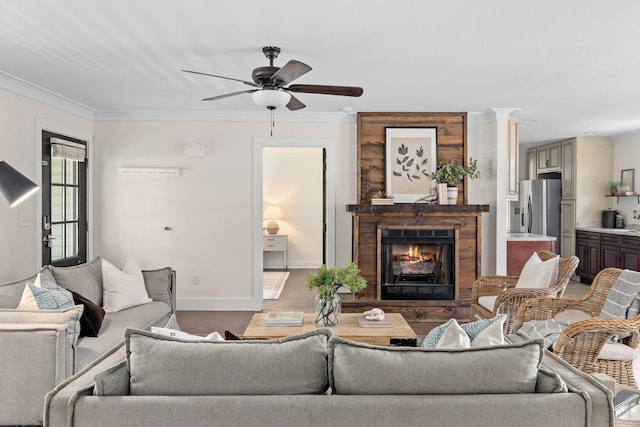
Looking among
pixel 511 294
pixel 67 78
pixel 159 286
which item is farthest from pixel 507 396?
pixel 67 78

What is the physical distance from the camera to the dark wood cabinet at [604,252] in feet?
20.8

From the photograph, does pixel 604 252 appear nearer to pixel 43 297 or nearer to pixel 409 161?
pixel 409 161

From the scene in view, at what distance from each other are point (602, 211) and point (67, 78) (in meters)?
7.53

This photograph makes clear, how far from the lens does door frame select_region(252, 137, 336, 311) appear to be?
5.68 meters

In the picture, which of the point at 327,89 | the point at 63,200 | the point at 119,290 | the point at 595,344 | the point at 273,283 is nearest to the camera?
the point at 595,344

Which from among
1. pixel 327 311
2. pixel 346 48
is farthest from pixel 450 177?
pixel 327 311

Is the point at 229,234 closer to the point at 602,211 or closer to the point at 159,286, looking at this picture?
the point at 159,286

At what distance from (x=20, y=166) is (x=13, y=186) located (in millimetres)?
1781

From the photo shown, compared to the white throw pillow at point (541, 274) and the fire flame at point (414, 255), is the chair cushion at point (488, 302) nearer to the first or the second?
the white throw pillow at point (541, 274)

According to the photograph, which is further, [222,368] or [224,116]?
[224,116]

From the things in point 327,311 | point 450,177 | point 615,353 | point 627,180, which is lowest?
point 615,353

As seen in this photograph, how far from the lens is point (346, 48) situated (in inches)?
131

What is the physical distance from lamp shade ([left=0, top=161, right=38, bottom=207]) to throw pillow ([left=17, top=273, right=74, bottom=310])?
532 millimetres

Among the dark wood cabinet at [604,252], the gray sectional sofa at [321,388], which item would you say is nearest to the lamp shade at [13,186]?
the gray sectional sofa at [321,388]
